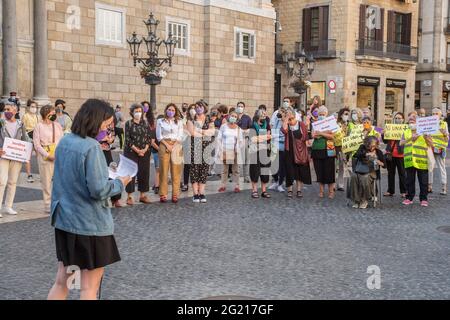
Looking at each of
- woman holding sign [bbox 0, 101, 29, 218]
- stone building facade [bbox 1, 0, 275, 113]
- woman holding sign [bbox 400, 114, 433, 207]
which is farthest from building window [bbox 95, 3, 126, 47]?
woman holding sign [bbox 400, 114, 433, 207]

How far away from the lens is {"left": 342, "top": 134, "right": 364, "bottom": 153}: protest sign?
12.0 meters

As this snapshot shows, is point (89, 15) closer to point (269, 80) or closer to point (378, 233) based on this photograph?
point (269, 80)

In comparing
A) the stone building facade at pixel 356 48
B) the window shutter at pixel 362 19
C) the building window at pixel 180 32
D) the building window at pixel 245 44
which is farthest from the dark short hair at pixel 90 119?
the window shutter at pixel 362 19

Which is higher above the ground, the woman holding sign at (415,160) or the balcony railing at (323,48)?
the balcony railing at (323,48)

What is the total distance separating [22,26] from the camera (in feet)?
69.5

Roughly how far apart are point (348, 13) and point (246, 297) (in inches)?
1357

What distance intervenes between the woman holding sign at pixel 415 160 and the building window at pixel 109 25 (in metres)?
14.6

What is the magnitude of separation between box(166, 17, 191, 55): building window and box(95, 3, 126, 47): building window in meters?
2.48

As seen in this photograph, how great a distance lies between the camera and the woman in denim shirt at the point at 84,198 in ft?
13.4

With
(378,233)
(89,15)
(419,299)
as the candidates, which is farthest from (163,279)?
(89,15)

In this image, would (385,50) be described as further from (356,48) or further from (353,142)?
(353,142)

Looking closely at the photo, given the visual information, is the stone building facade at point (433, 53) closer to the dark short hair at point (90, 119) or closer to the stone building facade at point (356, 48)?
the stone building facade at point (356, 48)

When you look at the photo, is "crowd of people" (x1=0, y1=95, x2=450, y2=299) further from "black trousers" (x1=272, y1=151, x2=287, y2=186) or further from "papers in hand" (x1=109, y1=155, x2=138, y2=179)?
"papers in hand" (x1=109, y1=155, x2=138, y2=179)

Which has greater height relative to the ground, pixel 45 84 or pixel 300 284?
pixel 45 84
